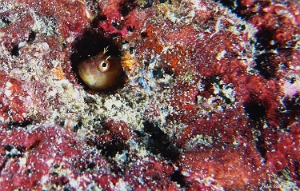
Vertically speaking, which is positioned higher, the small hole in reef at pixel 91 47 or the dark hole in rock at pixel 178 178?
the small hole in reef at pixel 91 47

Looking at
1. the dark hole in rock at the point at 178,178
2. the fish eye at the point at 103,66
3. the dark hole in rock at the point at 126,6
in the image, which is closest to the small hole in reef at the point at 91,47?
the fish eye at the point at 103,66

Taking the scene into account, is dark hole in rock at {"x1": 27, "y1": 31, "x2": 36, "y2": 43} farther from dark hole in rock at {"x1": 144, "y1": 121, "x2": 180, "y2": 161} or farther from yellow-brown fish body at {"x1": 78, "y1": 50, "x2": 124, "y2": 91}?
dark hole in rock at {"x1": 144, "y1": 121, "x2": 180, "y2": 161}

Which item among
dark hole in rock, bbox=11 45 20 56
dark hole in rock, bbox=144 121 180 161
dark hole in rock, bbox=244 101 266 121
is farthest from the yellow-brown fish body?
dark hole in rock, bbox=244 101 266 121

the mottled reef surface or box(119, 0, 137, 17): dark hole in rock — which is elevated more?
box(119, 0, 137, 17): dark hole in rock

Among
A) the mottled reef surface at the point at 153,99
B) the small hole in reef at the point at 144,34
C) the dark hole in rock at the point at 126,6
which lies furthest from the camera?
the dark hole in rock at the point at 126,6

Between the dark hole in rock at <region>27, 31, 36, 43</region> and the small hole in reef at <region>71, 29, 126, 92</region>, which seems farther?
the small hole in reef at <region>71, 29, 126, 92</region>

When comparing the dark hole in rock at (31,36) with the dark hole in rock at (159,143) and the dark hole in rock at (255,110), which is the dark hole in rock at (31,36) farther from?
the dark hole in rock at (255,110)
